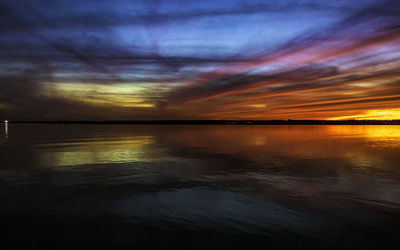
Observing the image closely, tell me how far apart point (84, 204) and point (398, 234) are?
10914 mm

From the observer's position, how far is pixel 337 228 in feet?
27.9

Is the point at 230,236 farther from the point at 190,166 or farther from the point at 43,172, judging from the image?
the point at 43,172

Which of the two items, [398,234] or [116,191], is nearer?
[398,234]

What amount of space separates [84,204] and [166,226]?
4191 mm

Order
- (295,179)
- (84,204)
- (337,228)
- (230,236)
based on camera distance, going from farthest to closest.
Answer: (295,179) → (84,204) → (337,228) → (230,236)

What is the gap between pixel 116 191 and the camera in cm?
1284

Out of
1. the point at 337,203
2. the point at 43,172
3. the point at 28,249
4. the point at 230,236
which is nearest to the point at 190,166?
the point at 43,172

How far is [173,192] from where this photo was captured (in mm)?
12688

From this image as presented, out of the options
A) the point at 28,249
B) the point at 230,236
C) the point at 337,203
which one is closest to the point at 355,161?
Answer: the point at 337,203

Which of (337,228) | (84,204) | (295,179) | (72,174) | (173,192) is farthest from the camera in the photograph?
(72,174)

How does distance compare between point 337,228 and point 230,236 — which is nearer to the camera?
point 230,236

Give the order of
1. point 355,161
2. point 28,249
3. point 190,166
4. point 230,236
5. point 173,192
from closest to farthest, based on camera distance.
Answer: point 28,249 < point 230,236 < point 173,192 < point 190,166 < point 355,161

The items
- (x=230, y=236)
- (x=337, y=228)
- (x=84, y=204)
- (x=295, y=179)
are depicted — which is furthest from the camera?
(x=295, y=179)

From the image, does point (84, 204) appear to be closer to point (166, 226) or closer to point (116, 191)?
point (116, 191)
